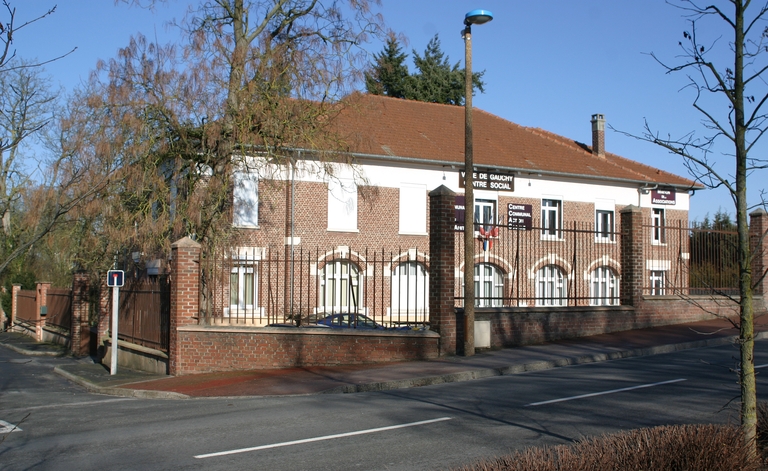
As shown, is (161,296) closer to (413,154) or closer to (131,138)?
(131,138)

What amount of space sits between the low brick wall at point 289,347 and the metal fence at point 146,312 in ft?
3.99

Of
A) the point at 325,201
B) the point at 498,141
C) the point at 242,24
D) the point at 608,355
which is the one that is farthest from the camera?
the point at 498,141

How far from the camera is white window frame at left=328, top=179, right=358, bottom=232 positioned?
94.8 ft

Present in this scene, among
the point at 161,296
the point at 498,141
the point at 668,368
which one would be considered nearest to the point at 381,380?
the point at 668,368

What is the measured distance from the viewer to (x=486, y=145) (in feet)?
110

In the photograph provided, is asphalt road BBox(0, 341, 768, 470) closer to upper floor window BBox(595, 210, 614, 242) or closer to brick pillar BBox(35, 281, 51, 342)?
brick pillar BBox(35, 281, 51, 342)

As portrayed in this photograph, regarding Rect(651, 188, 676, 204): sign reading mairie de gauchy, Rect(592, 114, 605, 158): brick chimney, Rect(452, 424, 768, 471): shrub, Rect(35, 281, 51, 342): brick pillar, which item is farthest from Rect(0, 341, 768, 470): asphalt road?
Rect(592, 114, 605, 158): brick chimney

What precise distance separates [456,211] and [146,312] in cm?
1445

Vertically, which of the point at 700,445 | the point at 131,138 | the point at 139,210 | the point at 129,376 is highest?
the point at 131,138

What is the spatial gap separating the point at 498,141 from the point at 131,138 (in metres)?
20.1

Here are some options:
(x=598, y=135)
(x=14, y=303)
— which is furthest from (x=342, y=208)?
(x=14, y=303)

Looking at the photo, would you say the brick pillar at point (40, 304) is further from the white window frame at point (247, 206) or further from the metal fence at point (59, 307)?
the white window frame at point (247, 206)

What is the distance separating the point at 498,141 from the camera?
34562 millimetres

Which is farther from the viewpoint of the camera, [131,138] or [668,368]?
[131,138]
